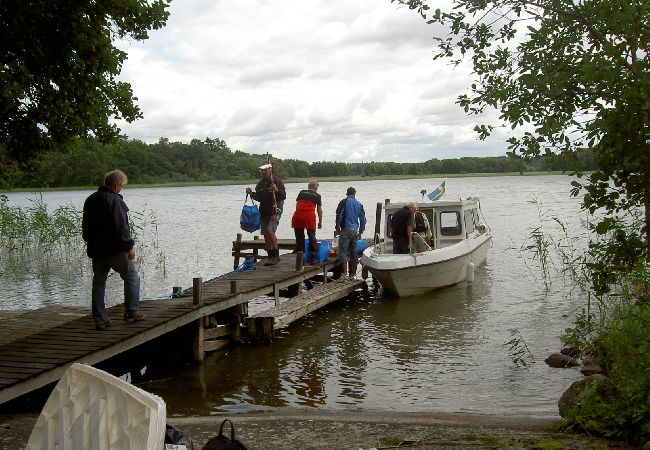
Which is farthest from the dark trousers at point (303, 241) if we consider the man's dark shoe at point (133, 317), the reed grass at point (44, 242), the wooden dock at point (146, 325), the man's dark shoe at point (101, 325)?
the reed grass at point (44, 242)

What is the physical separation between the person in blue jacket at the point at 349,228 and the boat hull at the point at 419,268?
39 cm

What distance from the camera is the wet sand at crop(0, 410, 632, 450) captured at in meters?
5.22

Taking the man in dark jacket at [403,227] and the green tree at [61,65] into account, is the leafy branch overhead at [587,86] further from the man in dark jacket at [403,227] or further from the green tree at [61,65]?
the man in dark jacket at [403,227]

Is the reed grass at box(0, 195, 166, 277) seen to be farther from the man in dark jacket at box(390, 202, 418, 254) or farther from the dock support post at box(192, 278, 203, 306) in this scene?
the dock support post at box(192, 278, 203, 306)

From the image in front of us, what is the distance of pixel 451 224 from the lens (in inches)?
661

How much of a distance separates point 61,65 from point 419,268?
8718 millimetres

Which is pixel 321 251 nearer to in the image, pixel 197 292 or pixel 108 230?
pixel 197 292

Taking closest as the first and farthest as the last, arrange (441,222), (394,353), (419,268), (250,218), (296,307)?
(394,353) → (296,307) → (250,218) → (419,268) → (441,222)

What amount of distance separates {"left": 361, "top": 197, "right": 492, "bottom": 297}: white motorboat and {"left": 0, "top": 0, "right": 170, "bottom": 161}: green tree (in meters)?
6.99

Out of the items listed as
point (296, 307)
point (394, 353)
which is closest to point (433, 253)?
point (296, 307)

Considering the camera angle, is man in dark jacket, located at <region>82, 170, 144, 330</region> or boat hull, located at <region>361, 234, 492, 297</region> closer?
man in dark jacket, located at <region>82, 170, 144, 330</region>

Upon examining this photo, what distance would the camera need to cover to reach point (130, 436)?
2873 millimetres

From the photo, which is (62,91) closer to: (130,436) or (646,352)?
(130,436)

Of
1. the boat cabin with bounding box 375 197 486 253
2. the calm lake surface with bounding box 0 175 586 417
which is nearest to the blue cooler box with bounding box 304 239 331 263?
the calm lake surface with bounding box 0 175 586 417
